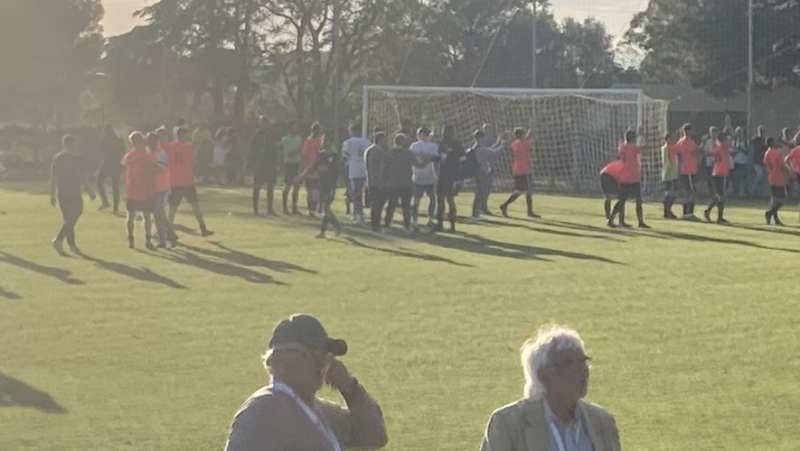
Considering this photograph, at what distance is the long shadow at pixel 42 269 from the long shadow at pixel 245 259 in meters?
2.49

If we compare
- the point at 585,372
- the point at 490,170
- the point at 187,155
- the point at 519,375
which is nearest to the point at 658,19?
the point at 490,170

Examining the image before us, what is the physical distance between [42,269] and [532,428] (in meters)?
15.1

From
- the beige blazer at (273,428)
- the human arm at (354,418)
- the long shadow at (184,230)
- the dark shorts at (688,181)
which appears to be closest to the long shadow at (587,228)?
the dark shorts at (688,181)

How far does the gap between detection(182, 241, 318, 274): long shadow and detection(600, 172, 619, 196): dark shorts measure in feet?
25.0

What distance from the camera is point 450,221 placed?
26.5 m

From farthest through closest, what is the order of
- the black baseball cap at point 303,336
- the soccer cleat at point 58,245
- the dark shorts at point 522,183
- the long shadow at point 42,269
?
1. the dark shorts at point 522,183
2. the soccer cleat at point 58,245
3. the long shadow at point 42,269
4. the black baseball cap at point 303,336

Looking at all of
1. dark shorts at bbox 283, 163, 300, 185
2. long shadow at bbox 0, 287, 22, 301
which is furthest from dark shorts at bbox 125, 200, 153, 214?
dark shorts at bbox 283, 163, 300, 185

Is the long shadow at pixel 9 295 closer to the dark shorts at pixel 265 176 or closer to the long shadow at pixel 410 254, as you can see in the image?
the long shadow at pixel 410 254

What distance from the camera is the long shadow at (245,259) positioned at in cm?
1950

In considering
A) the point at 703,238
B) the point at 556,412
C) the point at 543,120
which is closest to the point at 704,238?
the point at 703,238

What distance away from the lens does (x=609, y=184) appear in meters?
27.0

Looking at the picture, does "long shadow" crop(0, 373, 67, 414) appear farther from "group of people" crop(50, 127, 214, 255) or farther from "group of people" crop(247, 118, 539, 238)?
"group of people" crop(247, 118, 539, 238)

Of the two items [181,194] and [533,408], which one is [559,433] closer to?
[533,408]

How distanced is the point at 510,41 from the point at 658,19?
10.3 meters
